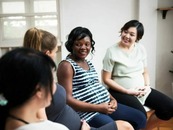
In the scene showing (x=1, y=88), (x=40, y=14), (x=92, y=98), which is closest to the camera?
(x=1, y=88)

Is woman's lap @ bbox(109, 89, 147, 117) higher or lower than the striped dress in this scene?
Result: lower

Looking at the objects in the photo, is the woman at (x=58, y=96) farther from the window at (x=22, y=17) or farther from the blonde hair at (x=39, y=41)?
the window at (x=22, y=17)

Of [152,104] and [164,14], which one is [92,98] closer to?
[152,104]

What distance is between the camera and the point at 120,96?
6.12 feet

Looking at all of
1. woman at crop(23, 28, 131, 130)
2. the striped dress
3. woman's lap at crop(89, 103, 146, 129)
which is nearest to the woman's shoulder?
woman at crop(23, 28, 131, 130)

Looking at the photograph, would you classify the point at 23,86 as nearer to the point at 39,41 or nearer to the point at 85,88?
the point at 39,41

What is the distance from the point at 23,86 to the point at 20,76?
1.3 inches

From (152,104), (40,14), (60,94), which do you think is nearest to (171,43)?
(152,104)

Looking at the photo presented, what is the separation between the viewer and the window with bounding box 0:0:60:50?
294cm

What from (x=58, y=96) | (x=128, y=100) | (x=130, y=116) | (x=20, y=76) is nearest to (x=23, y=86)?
(x=20, y=76)

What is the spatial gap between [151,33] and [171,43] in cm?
31

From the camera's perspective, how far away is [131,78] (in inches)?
76.8

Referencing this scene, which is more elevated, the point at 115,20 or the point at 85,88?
the point at 115,20

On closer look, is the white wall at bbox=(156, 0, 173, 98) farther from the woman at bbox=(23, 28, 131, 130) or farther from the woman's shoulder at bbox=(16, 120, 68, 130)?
the woman's shoulder at bbox=(16, 120, 68, 130)
